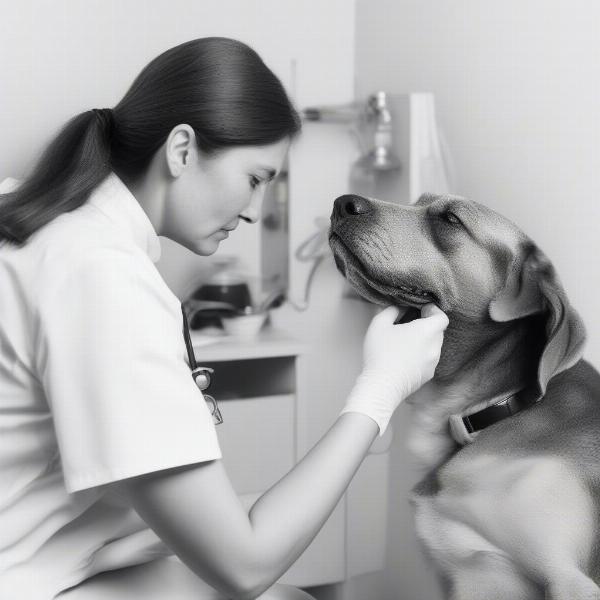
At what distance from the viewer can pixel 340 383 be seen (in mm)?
2486

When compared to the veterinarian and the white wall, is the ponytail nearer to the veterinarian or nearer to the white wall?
the veterinarian

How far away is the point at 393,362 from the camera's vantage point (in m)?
1.20

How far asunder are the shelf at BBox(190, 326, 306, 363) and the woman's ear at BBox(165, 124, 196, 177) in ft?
2.81

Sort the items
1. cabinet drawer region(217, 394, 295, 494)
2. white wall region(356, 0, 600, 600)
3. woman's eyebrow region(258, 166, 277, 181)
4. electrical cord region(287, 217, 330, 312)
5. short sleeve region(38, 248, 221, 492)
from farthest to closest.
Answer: electrical cord region(287, 217, 330, 312) → cabinet drawer region(217, 394, 295, 494) → white wall region(356, 0, 600, 600) → woman's eyebrow region(258, 166, 277, 181) → short sleeve region(38, 248, 221, 492)

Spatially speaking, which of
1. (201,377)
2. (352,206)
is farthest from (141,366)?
(352,206)

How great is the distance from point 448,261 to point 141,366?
1.86 ft

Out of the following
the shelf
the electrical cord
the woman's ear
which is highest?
the woman's ear

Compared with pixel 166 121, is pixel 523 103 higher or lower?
lower

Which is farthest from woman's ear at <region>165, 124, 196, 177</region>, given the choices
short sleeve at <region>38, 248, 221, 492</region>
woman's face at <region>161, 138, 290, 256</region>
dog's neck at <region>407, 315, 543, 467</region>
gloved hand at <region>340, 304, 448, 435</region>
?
dog's neck at <region>407, 315, 543, 467</region>

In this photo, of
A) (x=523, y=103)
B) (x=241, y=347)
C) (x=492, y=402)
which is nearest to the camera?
(x=492, y=402)

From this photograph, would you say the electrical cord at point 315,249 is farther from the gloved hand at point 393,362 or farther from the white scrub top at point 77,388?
the white scrub top at point 77,388

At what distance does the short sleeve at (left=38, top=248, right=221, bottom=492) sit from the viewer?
95cm

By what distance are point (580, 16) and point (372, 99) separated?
67cm

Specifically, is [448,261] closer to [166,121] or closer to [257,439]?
[166,121]
